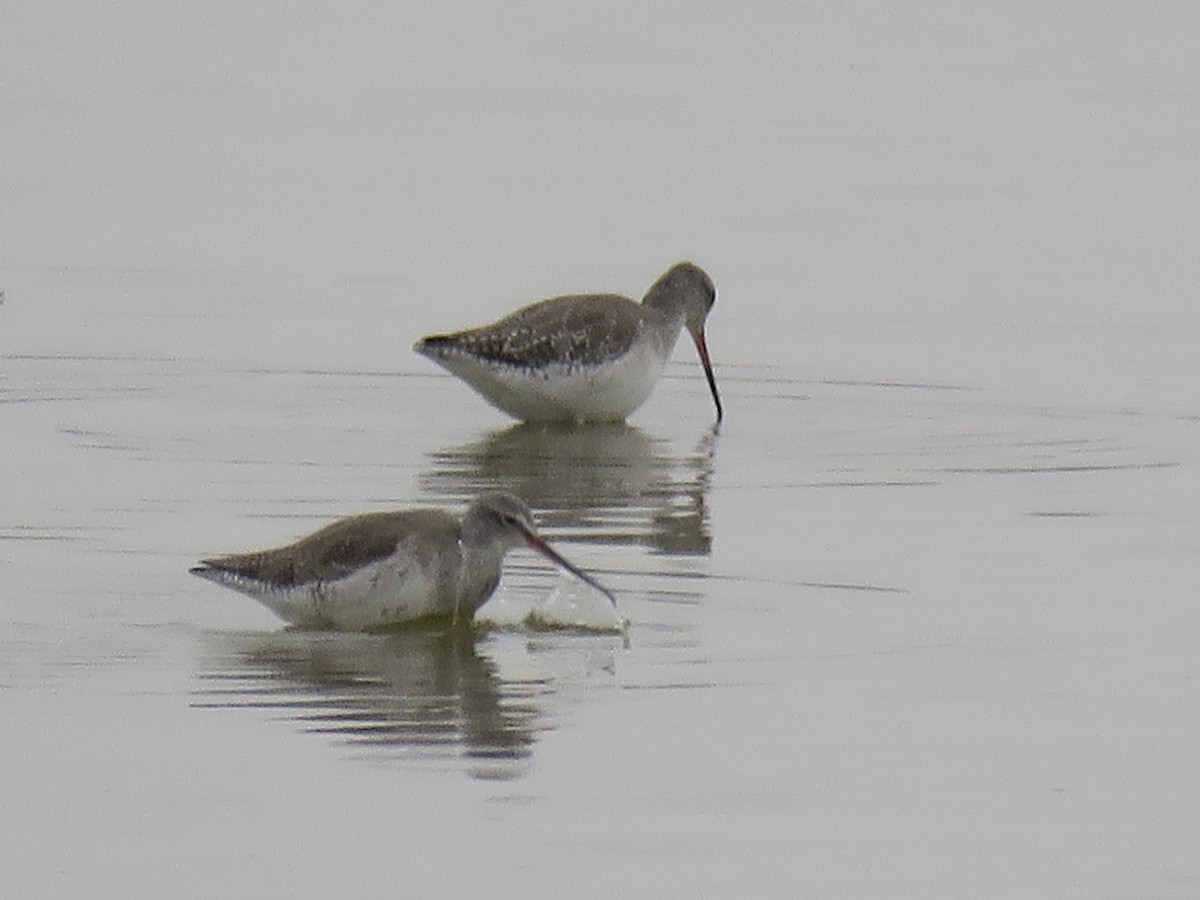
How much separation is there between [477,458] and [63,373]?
2.87m

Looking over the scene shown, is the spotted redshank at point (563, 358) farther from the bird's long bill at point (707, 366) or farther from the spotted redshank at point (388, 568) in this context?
the spotted redshank at point (388, 568)

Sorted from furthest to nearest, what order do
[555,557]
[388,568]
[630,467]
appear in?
[630,467] < [555,557] < [388,568]

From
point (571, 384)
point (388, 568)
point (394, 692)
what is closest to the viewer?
point (394, 692)

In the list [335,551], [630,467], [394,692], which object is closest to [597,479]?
[630,467]

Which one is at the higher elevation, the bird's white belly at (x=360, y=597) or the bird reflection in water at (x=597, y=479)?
the bird reflection in water at (x=597, y=479)

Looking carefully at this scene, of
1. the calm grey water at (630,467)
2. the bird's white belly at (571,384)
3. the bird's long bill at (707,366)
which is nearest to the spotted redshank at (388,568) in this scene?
the calm grey water at (630,467)

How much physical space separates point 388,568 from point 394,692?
943 mm

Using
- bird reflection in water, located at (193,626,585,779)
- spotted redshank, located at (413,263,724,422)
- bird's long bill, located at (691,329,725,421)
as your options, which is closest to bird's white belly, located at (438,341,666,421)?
spotted redshank, located at (413,263,724,422)

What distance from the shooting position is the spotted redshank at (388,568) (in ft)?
39.8

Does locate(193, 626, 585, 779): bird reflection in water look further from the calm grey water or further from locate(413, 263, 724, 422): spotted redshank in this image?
locate(413, 263, 724, 422): spotted redshank

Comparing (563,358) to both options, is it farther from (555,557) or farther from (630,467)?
(555,557)

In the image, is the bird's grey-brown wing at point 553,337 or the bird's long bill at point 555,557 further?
the bird's grey-brown wing at point 553,337

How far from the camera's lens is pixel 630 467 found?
16203 millimetres

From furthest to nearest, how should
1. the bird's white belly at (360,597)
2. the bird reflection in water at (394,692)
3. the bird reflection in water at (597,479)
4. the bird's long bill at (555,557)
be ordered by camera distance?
the bird reflection in water at (597,479) < the bird's long bill at (555,557) < the bird's white belly at (360,597) < the bird reflection in water at (394,692)
